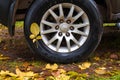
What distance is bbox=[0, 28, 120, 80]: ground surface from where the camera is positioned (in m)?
4.57

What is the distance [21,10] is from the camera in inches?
209

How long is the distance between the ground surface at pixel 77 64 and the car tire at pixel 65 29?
149mm

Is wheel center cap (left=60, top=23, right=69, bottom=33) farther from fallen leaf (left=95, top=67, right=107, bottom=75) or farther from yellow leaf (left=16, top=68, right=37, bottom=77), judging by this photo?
yellow leaf (left=16, top=68, right=37, bottom=77)

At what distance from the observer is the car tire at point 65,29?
4.98 m

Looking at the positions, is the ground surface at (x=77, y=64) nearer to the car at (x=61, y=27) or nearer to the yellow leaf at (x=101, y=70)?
the yellow leaf at (x=101, y=70)

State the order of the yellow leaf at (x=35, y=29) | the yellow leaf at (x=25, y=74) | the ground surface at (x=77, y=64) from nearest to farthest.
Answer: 1. the yellow leaf at (x=25, y=74)
2. the ground surface at (x=77, y=64)
3. the yellow leaf at (x=35, y=29)

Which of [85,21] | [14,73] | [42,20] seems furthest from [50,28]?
[14,73]

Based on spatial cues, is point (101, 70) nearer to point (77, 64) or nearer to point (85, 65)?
point (85, 65)

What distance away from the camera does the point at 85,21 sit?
5.06 metres

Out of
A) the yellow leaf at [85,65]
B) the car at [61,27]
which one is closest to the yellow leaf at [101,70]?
the yellow leaf at [85,65]

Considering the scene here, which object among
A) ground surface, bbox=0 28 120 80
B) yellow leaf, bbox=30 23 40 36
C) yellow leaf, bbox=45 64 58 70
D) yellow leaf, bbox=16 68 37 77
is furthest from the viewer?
yellow leaf, bbox=30 23 40 36

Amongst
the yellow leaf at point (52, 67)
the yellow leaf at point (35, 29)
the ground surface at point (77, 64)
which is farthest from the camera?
the yellow leaf at point (35, 29)

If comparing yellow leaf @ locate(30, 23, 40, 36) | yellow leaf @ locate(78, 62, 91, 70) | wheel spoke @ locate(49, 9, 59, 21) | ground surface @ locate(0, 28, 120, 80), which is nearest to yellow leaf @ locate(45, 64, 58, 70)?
ground surface @ locate(0, 28, 120, 80)

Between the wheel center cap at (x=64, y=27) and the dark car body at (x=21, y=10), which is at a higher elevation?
the dark car body at (x=21, y=10)
